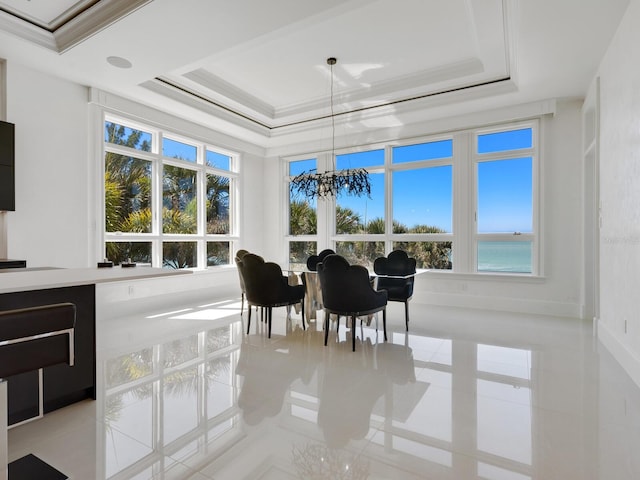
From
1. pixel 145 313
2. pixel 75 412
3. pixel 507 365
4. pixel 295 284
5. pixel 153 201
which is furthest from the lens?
pixel 153 201

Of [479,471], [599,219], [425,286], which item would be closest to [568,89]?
[599,219]

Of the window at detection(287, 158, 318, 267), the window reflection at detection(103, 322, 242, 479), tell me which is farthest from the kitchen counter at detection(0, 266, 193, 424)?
the window at detection(287, 158, 318, 267)

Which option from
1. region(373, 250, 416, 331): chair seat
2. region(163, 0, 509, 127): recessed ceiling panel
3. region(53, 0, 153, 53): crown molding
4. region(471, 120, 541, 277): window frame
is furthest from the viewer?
region(471, 120, 541, 277): window frame

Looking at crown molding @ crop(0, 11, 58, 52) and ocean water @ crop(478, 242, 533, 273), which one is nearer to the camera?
crown molding @ crop(0, 11, 58, 52)

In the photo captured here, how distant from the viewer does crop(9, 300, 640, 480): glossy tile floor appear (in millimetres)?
1840

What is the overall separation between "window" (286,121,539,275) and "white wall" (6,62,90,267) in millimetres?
4233

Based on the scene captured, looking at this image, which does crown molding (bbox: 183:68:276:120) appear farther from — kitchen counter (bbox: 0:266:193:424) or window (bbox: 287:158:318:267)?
kitchen counter (bbox: 0:266:193:424)

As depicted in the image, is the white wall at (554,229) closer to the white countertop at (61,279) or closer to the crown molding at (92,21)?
the crown molding at (92,21)

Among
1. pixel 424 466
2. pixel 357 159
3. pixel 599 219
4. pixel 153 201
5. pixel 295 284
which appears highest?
pixel 357 159

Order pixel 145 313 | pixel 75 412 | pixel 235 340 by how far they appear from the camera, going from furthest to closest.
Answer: pixel 145 313 → pixel 235 340 → pixel 75 412

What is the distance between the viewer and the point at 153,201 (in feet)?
19.4

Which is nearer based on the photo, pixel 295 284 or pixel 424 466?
pixel 424 466

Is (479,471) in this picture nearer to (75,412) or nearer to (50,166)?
(75,412)

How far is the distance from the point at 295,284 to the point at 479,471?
3.24 meters
